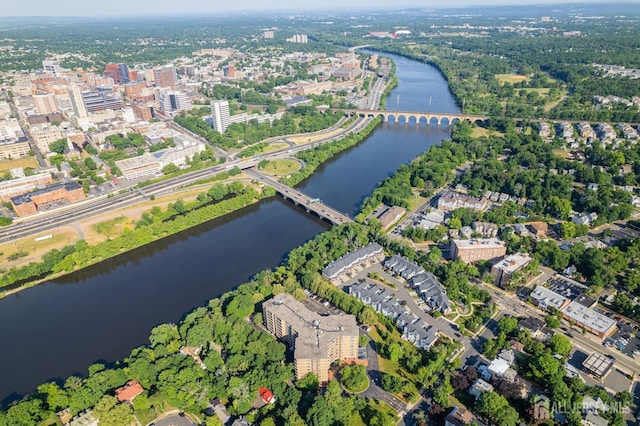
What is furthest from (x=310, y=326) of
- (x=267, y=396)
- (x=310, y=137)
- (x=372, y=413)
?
(x=310, y=137)

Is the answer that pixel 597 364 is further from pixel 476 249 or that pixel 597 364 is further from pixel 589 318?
pixel 476 249

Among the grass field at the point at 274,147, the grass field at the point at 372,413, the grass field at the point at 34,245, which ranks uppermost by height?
the grass field at the point at 372,413

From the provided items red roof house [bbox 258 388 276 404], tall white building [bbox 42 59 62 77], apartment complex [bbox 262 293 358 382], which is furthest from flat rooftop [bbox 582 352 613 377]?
tall white building [bbox 42 59 62 77]

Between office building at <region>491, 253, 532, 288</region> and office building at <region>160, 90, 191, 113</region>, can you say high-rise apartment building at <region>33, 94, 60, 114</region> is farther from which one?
office building at <region>491, 253, 532, 288</region>

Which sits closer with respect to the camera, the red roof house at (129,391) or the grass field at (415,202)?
the red roof house at (129,391)

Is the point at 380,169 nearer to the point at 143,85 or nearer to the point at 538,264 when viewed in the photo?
the point at 538,264

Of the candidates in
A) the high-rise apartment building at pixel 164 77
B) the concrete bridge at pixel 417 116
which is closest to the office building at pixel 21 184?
the concrete bridge at pixel 417 116

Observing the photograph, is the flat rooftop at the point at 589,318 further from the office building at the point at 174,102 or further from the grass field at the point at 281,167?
the office building at the point at 174,102
